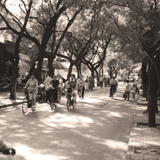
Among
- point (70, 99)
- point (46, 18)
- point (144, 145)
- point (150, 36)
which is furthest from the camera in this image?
point (46, 18)

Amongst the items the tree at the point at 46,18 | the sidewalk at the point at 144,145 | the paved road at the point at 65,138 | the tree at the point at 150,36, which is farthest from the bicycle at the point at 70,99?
the tree at the point at 46,18

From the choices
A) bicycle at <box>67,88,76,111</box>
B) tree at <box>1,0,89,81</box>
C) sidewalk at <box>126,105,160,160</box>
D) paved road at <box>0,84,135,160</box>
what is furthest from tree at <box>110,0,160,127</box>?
tree at <box>1,0,89,81</box>

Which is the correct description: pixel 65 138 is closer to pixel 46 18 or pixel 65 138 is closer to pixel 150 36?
pixel 150 36

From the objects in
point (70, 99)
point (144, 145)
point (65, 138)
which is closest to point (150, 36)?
point (70, 99)

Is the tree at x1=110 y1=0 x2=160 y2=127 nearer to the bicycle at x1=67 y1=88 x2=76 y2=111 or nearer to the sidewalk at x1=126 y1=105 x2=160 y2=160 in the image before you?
the sidewalk at x1=126 y1=105 x2=160 y2=160

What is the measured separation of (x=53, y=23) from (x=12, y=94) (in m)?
6.00

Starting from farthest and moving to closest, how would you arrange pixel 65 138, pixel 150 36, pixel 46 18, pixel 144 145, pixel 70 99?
pixel 46 18 < pixel 70 99 < pixel 150 36 < pixel 65 138 < pixel 144 145

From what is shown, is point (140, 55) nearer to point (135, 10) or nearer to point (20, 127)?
point (135, 10)

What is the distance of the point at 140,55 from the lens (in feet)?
62.0

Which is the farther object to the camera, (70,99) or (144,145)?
(70,99)

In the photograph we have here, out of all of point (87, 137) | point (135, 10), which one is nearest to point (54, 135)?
point (87, 137)

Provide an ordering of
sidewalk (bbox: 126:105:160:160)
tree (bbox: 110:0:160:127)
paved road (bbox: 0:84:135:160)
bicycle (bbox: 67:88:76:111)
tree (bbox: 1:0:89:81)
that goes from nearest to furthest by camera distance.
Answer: sidewalk (bbox: 126:105:160:160), paved road (bbox: 0:84:135:160), tree (bbox: 110:0:160:127), bicycle (bbox: 67:88:76:111), tree (bbox: 1:0:89:81)

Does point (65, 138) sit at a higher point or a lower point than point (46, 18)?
lower

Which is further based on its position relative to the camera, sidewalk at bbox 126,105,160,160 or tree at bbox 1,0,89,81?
tree at bbox 1,0,89,81
